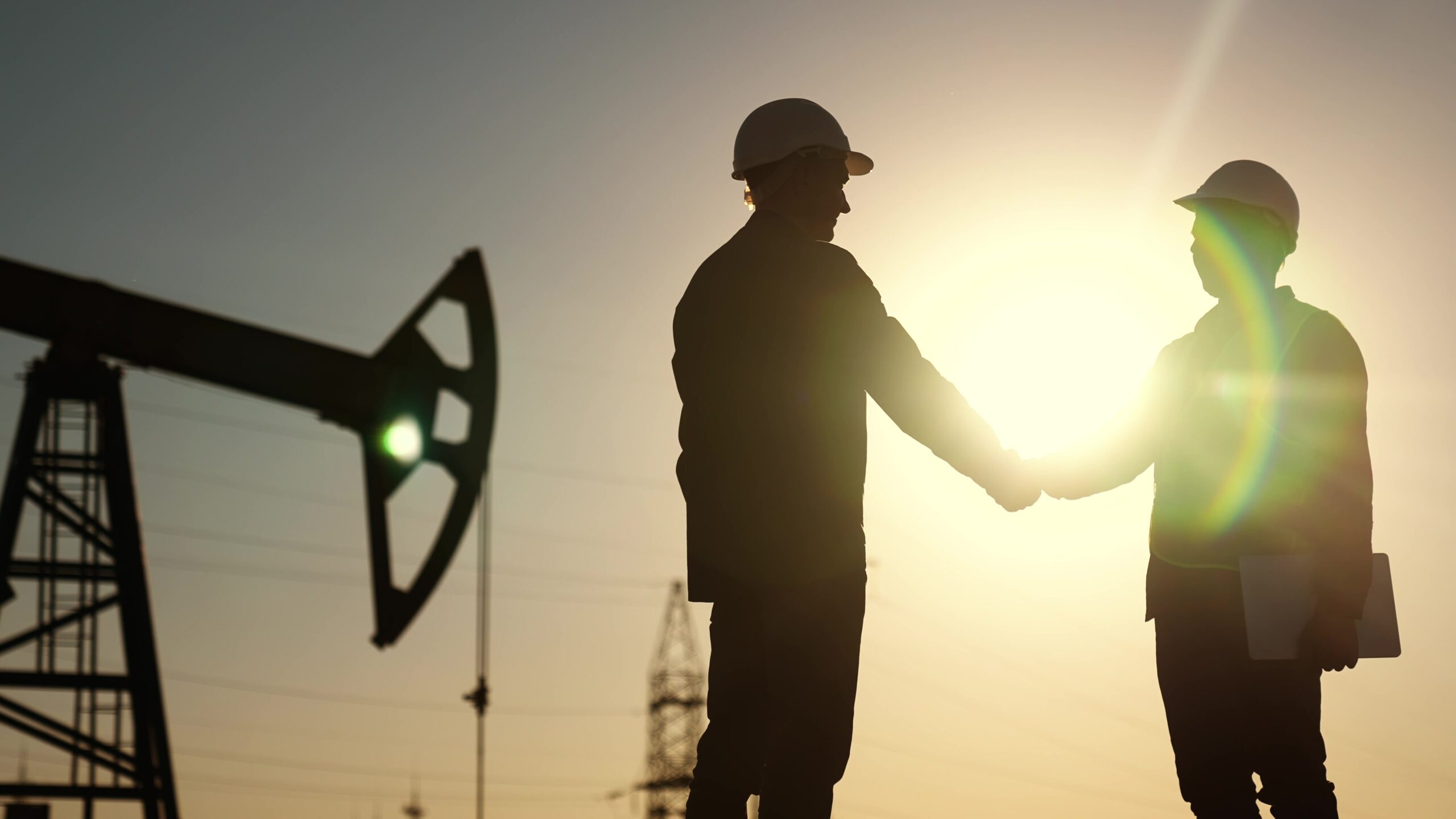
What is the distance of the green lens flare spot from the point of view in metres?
20.8

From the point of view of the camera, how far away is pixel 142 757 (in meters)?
19.2

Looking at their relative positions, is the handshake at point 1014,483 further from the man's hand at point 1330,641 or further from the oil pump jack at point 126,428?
the oil pump jack at point 126,428

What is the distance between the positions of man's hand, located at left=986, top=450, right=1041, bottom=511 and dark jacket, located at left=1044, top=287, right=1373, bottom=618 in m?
0.50

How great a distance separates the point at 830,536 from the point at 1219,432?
6.27 feet

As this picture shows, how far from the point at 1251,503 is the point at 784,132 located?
2.24 meters

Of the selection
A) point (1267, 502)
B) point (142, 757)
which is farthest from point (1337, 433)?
point (142, 757)

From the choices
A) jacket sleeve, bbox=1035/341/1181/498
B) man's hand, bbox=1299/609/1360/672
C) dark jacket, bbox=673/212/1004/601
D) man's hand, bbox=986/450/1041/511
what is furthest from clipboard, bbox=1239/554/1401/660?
dark jacket, bbox=673/212/1004/601

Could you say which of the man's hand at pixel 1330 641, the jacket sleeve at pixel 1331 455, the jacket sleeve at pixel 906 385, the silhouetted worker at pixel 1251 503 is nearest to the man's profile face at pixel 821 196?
the jacket sleeve at pixel 906 385

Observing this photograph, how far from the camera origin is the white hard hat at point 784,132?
503 centimetres

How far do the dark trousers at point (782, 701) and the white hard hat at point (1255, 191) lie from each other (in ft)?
7.46

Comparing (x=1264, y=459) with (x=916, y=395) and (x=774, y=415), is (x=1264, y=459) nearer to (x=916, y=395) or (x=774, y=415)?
(x=916, y=395)

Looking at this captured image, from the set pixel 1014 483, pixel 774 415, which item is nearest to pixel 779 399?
pixel 774 415

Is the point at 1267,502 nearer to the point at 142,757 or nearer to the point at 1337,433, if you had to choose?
the point at 1337,433

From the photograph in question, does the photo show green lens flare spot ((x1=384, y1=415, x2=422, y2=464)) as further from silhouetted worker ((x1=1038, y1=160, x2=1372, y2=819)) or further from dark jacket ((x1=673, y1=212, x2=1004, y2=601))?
dark jacket ((x1=673, y1=212, x2=1004, y2=601))
